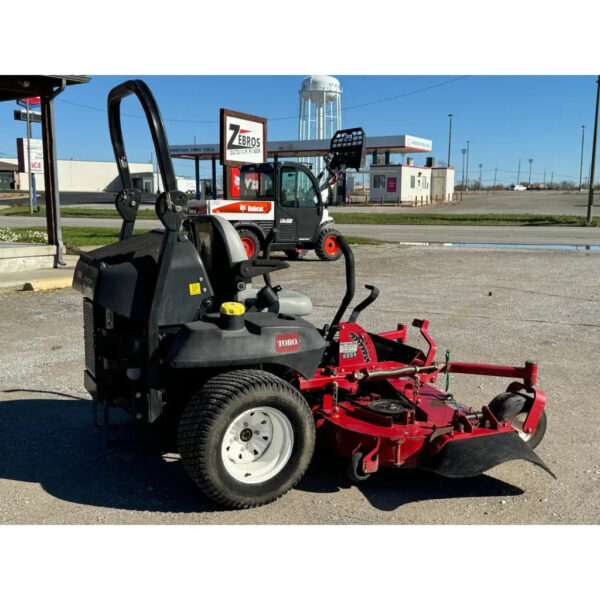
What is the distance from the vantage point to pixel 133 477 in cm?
388

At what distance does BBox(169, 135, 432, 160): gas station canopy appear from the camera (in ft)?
164

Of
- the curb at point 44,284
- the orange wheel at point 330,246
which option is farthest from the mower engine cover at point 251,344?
the orange wheel at point 330,246

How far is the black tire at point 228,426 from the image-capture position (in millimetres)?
3299

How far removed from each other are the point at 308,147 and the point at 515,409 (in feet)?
156

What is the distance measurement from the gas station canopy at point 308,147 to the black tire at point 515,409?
46.1 metres

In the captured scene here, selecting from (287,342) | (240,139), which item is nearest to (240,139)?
(240,139)

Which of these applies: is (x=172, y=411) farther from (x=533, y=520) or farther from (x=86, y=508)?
(x=533, y=520)

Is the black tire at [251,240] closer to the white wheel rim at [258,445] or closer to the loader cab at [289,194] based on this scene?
the loader cab at [289,194]

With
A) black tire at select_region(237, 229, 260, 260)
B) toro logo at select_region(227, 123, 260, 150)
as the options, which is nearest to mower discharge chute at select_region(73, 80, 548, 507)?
black tire at select_region(237, 229, 260, 260)

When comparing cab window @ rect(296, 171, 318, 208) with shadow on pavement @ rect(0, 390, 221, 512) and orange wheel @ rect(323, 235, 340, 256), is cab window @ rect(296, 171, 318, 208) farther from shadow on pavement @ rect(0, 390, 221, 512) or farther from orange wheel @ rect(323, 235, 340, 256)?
shadow on pavement @ rect(0, 390, 221, 512)

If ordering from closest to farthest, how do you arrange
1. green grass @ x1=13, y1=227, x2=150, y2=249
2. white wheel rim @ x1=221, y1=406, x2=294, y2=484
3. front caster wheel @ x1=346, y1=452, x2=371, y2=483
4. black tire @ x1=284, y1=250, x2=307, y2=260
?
white wheel rim @ x1=221, y1=406, x2=294, y2=484 → front caster wheel @ x1=346, y1=452, x2=371, y2=483 → black tire @ x1=284, y1=250, x2=307, y2=260 → green grass @ x1=13, y1=227, x2=150, y2=249

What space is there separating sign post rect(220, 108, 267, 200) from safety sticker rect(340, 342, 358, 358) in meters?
14.8

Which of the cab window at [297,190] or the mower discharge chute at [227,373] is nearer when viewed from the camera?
the mower discharge chute at [227,373]

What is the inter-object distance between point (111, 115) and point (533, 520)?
3.31 metres
